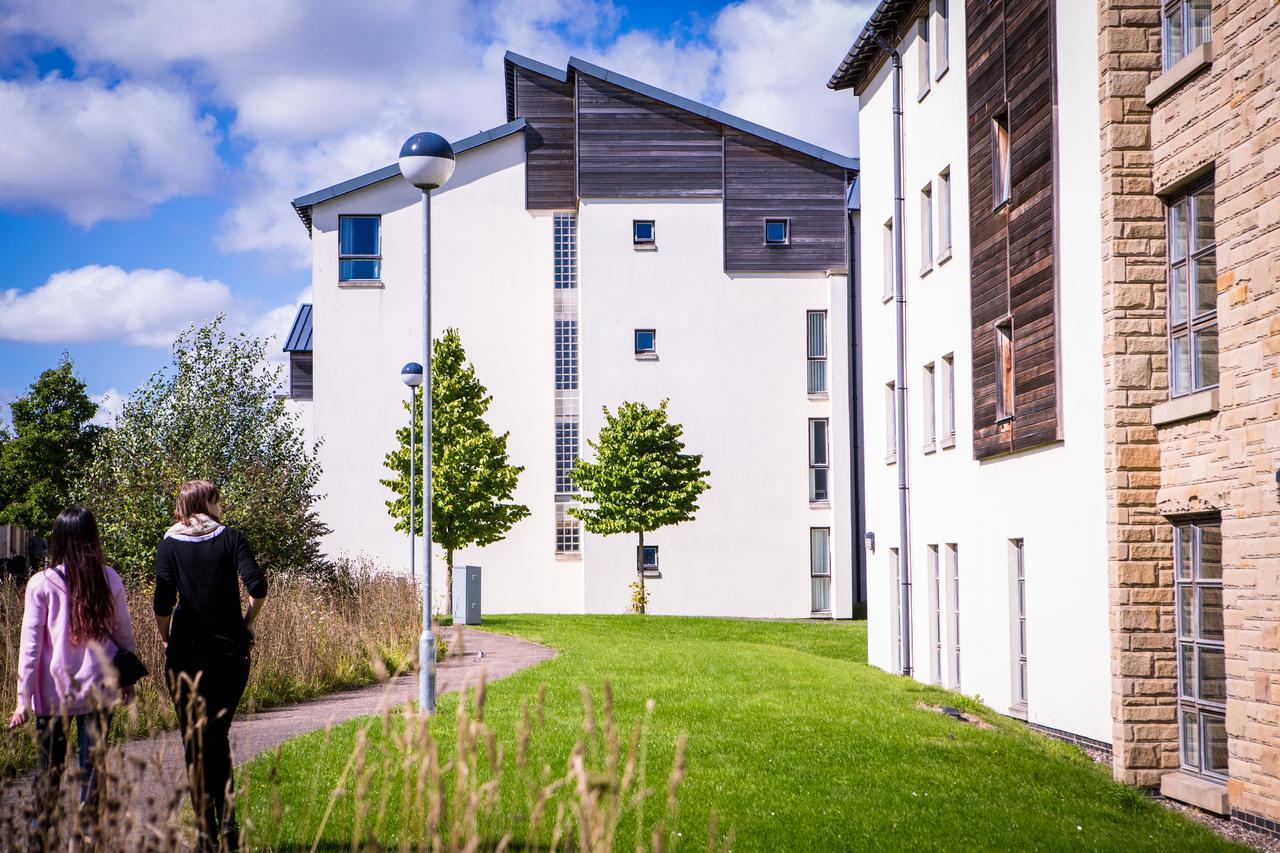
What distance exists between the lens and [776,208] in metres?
40.7

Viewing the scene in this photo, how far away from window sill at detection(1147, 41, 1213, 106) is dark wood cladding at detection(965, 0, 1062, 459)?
273 cm

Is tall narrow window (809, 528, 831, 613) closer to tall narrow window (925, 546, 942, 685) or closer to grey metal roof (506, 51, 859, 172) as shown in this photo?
grey metal roof (506, 51, 859, 172)

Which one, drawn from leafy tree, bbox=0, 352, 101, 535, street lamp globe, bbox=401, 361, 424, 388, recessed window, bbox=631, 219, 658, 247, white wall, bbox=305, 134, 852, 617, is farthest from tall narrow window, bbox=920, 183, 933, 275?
leafy tree, bbox=0, 352, 101, 535

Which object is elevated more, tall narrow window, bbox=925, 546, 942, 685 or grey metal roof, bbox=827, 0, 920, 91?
grey metal roof, bbox=827, 0, 920, 91

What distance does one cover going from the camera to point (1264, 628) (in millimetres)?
9531

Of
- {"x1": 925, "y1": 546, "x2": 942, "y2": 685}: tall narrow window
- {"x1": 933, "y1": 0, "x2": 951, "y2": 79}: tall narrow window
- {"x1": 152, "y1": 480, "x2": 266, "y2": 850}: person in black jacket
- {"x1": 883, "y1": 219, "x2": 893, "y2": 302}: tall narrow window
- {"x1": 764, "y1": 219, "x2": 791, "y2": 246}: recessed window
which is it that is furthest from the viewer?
{"x1": 764, "y1": 219, "x2": 791, "y2": 246}: recessed window

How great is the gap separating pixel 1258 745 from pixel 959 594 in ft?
28.0

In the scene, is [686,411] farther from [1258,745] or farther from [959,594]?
[1258,745]

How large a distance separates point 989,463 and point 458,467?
19619 mm

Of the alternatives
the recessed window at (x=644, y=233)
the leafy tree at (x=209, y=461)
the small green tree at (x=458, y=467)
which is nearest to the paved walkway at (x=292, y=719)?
the leafy tree at (x=209, y=461)

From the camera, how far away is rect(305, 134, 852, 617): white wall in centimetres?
3984

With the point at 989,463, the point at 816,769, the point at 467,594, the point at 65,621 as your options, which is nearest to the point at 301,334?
the point at 467,594

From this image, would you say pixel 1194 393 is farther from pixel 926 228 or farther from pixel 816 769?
pixel 926 228

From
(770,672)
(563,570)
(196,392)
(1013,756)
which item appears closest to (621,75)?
(563,570)
